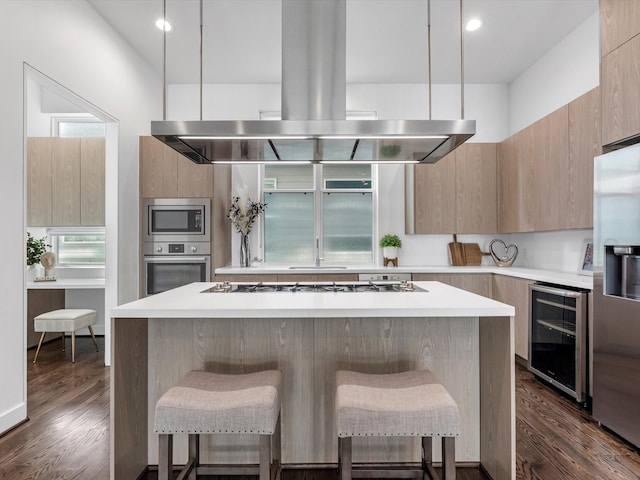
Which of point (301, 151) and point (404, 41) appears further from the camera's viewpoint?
point (404, 41)

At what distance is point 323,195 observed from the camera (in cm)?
486

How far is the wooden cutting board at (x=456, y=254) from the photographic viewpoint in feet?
15.5

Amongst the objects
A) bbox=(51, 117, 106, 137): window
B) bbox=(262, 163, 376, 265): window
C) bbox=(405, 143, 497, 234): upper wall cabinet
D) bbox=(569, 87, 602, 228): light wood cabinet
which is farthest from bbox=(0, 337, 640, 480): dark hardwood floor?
bbox=(51, 117, 106, 137): window

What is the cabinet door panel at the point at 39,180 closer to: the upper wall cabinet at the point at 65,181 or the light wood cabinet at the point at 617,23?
the upper wall cabinet at the point at 65,181

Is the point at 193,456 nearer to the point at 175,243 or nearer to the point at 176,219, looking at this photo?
the point at 175,243

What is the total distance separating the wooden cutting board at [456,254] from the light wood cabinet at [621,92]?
2321mm

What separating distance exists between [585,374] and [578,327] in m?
0.32

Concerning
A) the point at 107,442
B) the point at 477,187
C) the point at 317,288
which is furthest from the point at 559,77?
the point at 107,442

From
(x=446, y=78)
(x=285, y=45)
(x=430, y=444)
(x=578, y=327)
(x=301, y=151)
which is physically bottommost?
(x=430, y=444)

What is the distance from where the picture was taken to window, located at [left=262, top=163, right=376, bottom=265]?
16.0 ft

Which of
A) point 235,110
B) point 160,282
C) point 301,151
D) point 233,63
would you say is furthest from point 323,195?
point 301,151

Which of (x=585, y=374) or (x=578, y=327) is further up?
(x=578, y=327)

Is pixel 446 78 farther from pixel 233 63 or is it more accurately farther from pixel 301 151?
pixel 301 151

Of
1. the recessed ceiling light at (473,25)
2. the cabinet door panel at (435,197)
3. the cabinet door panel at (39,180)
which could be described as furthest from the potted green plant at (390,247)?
the cabinet door panel at (39,180)
